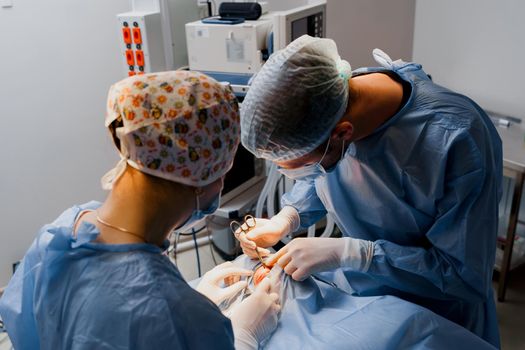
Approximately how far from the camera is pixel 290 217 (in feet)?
5.38

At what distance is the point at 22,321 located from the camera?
3.15 feet

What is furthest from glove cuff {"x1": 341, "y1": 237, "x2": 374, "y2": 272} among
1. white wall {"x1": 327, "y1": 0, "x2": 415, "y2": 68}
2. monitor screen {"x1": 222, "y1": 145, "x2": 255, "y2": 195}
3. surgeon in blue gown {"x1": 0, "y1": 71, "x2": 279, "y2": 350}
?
white wall {"x1": 327, "y1": 0, "x2": 415, "y2": 68}

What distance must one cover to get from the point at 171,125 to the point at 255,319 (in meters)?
0.61

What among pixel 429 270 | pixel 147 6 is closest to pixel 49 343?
pixel 429 270

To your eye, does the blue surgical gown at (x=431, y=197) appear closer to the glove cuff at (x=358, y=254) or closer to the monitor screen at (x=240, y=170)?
the glove cuff at (x=358, y=254)

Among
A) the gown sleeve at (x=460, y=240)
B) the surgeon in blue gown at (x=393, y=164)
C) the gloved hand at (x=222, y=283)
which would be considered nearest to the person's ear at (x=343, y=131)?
the surgeon in blue gown at (x=393, y=164)

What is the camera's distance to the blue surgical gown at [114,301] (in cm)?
83

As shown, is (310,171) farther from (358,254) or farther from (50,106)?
(50,106)

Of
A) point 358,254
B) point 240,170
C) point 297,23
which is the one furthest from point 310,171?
point 240,170

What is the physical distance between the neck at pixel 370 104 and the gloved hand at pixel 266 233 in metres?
0.43

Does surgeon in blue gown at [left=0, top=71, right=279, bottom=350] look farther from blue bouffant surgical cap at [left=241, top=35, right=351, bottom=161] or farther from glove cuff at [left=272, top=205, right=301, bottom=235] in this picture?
glove cuff at [left=272, top=205, right=301, bottom=235]

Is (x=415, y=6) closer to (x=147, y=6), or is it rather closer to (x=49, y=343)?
(x=147, y=6)

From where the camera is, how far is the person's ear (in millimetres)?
1249

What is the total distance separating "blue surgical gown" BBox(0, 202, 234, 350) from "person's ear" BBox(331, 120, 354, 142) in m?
0.57
